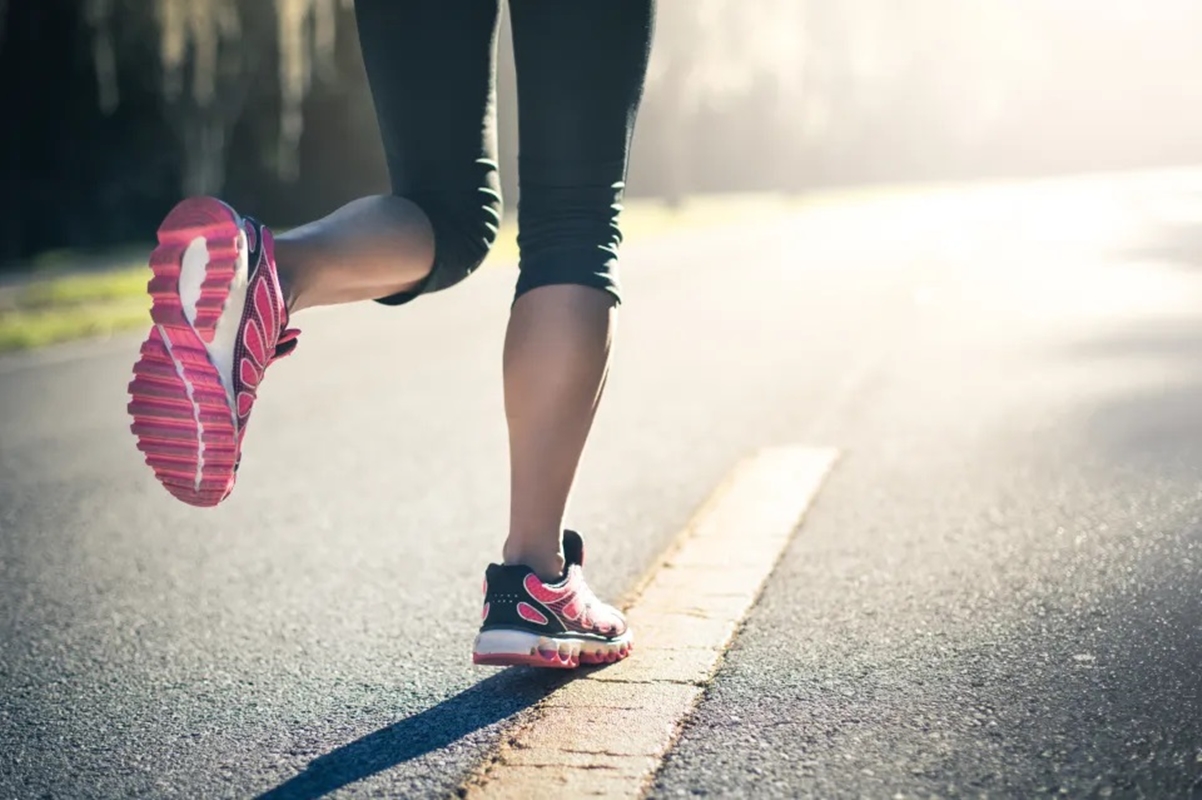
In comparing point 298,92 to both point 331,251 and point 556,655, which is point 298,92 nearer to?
point 331,251

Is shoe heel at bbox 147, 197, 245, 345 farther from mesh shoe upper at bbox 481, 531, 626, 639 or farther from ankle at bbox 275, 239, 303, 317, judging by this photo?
mesh shoe upper at bbox 481, 531, 626, 639

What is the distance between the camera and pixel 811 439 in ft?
13.6

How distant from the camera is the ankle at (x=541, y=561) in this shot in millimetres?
2006

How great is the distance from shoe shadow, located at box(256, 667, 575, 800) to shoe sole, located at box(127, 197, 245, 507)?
1.33ft

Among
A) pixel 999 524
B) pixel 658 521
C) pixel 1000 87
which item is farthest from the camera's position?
pixel 1000 87

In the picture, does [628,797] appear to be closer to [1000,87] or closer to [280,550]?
[280,550]

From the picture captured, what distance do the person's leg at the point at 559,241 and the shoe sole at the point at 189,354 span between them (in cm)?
42

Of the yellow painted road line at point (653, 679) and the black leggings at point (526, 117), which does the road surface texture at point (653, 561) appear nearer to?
the yellow painted road line at point (653, 679)

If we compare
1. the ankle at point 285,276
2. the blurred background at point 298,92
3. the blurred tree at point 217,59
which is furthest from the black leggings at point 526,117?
the blurred background at point 298,92

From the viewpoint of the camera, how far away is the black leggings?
1969 millimetres

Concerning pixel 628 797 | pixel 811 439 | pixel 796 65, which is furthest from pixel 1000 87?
pixel 628 797

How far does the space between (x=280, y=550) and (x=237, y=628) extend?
1.95ft

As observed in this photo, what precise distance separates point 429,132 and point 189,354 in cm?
53

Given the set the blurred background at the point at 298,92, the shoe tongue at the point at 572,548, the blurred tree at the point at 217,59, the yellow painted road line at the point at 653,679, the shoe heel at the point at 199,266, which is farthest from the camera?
the blurred background at the point at 298,92
